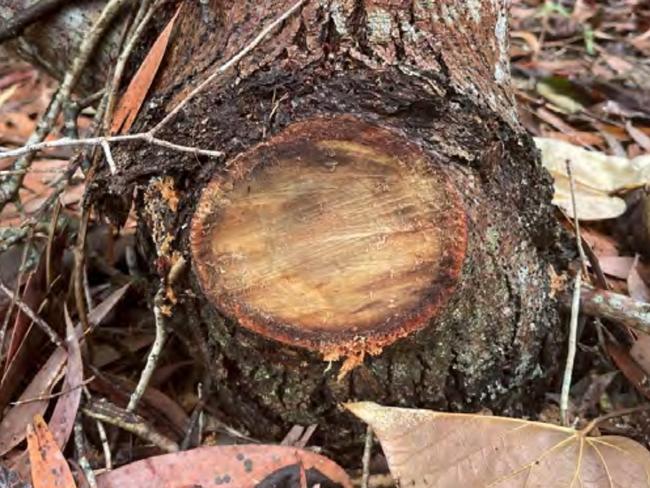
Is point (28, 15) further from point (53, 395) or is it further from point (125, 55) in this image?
point (53, 395)

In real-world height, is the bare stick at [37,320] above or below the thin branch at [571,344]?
above

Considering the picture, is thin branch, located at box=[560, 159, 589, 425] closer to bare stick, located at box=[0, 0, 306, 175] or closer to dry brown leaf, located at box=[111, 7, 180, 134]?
bare stick, located at box=[0, 0, 306, 175]

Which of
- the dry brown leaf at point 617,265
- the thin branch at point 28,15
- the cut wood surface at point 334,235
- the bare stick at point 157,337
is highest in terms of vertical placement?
the thin branch at point 28,15

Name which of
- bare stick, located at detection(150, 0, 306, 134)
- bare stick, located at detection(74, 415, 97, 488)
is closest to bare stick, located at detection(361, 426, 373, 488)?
bare stick, located at detection(74, 415, 97, 488)

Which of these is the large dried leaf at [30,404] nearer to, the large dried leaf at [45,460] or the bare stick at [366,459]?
the large dried leaf at [45,460]

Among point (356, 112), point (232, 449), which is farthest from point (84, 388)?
point (356, 112)

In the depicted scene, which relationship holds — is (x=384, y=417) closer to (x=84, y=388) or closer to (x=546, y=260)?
(x=546, y=260)

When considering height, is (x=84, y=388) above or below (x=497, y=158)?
below

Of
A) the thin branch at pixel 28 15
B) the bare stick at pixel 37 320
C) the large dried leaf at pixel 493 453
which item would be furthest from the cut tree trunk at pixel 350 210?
the thin branch at pixel 28 15

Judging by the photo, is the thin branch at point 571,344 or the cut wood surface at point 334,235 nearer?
the cut wood surface at point 334,235
